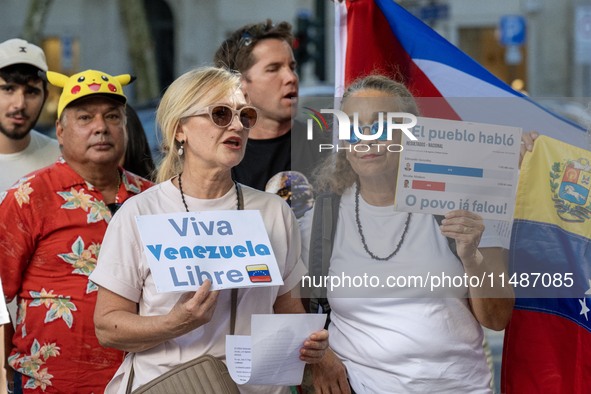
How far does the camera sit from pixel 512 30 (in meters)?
27.6

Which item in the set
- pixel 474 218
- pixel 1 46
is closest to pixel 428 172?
pixel 474 218

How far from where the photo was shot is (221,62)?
5.19 meters

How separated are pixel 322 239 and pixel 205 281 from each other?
64cm

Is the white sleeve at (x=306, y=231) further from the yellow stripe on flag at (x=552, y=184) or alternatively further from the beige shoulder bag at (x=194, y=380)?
the yellow stripe on flag at (x=552, y=184)

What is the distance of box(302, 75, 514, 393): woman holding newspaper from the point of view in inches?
155

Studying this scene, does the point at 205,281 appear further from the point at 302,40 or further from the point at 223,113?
the point at 302,40

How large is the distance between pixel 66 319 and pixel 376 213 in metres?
1.19

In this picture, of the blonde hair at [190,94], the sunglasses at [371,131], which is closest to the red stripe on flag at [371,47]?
the sunglasses at [371,131]

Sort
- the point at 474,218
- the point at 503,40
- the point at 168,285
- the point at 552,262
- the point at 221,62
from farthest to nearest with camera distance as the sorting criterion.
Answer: the point at 503,40 < the point at 221,62 < the point at 552,262 < the point at 474,218 < the point at 168,285

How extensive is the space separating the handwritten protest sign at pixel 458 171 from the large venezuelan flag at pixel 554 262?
12.0 inches

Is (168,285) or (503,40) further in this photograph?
(503,40)

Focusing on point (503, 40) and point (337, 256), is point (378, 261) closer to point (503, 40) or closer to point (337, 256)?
point (337, 256)

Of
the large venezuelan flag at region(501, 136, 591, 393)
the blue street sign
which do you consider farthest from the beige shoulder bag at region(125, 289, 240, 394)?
the blue street sign

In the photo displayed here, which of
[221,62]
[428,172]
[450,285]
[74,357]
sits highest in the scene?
[221,62]
